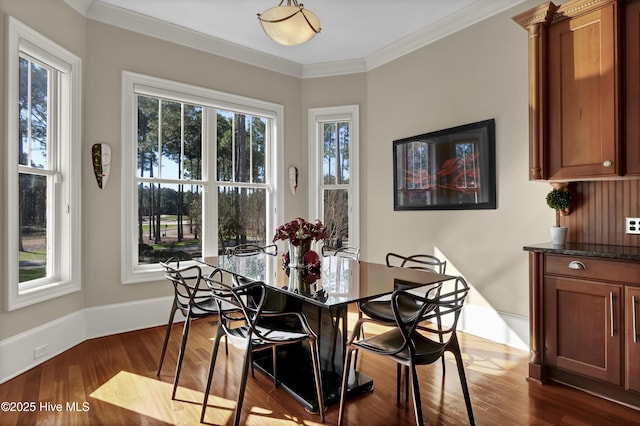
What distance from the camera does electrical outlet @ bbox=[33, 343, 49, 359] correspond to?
9.64ft

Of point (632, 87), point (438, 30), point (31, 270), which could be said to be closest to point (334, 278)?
point (632, 87)

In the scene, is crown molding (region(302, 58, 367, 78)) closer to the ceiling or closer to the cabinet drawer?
the ceiling

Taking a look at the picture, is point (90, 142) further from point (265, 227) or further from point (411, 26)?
point (411, 26)

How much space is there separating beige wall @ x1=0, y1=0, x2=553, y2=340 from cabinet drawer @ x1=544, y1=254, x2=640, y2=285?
0.66 m

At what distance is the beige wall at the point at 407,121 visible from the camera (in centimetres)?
327

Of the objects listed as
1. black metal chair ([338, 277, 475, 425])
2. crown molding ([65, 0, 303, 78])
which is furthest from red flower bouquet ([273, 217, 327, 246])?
crown molding ([65, 0, 303, 78])

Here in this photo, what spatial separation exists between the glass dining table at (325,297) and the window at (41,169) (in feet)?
4.81

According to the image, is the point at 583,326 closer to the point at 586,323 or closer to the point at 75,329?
the point at 586,323

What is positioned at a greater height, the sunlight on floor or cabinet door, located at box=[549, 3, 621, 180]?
cabinet door, located at box=[549, 3, 621, 180]

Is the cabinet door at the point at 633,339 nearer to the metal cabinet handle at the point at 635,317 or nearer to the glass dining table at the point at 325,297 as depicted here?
the metal cabinet handle at the point at 635,317

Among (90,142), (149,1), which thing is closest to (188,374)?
(90,142)

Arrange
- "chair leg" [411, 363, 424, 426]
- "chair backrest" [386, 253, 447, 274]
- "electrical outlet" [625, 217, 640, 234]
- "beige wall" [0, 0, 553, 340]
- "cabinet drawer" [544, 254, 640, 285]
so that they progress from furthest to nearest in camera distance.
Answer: "beige wall" [0, 0, 553, 340] < "chair backrest" [386, 253, 447, 274] < "electrical outlet" [625, 217, 640, 234] < "cabinet drawer" [544, 254, 640, 285] < "chair leg" [411, 363, 424, 426]

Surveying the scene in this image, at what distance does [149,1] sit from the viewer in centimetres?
355

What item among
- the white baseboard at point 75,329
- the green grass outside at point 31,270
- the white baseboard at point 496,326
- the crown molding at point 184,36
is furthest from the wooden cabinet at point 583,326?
the green grass outside at point 31,270
